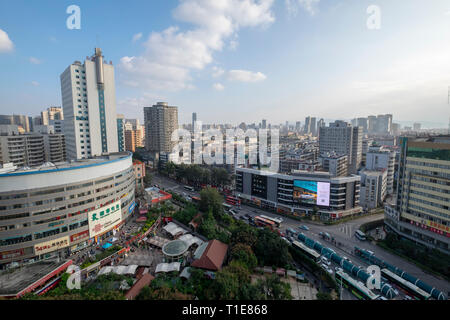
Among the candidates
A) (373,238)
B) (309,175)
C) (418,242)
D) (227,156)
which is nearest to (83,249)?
(309,175)

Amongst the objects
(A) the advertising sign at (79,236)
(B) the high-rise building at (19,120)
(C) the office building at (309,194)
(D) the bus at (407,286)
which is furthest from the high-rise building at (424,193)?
(B) the high-rise building at (19,120)

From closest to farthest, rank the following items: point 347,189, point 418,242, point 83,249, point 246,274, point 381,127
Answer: point 246,274 < point 83,249 < point 418,242 < point 347,189 < point 381,127

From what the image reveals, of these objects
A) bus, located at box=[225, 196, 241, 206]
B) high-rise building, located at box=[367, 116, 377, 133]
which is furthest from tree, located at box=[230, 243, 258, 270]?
high-rise building, located at box=[367, 116, 377, 133]

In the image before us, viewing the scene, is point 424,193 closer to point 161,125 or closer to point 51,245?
point 51,245

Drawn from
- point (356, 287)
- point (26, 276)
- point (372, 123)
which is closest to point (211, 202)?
point (356, 287)
